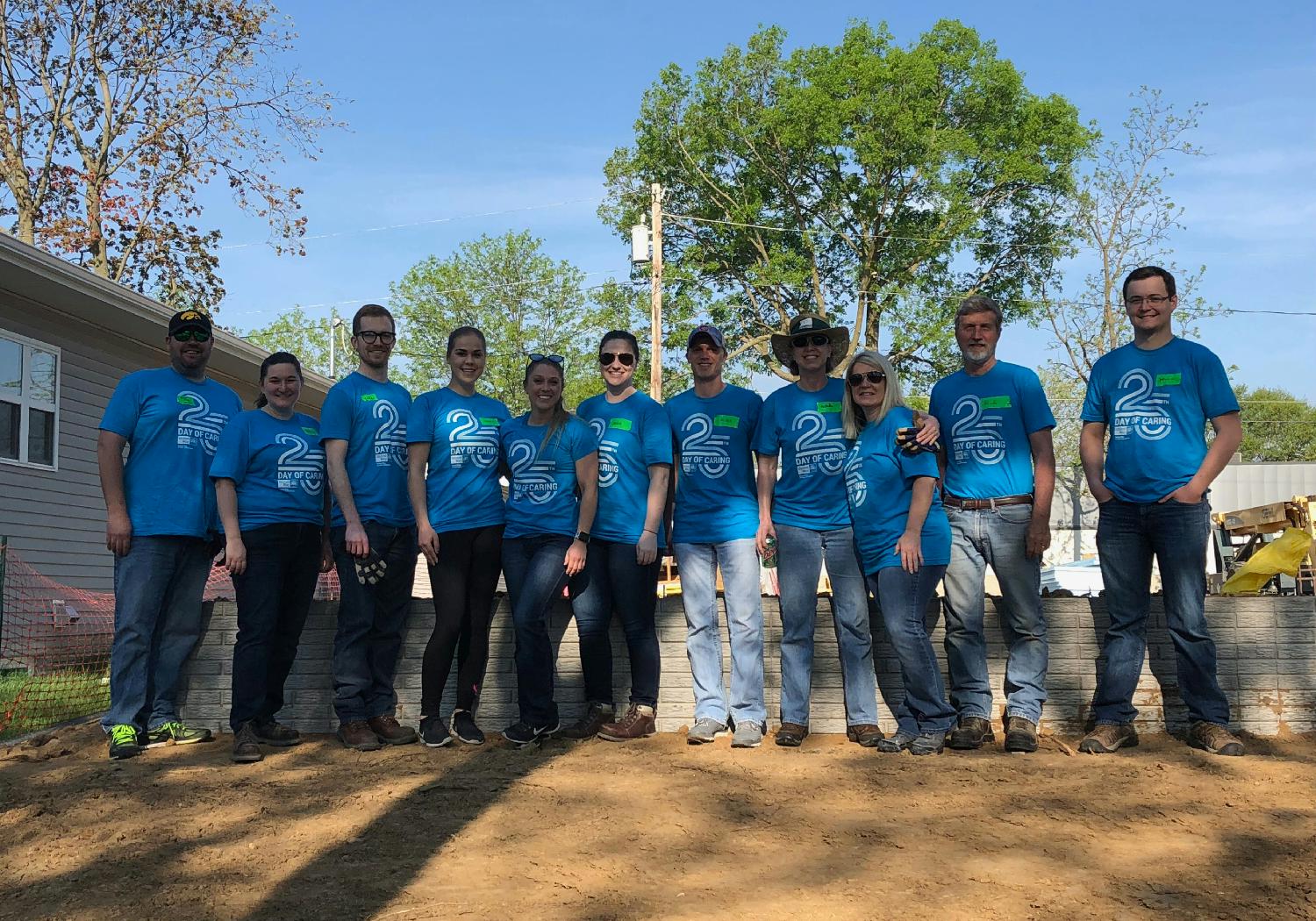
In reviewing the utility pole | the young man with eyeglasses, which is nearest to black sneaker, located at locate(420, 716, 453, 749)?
the young man with eyeglasses

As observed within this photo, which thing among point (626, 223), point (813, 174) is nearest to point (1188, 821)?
point (813, 174)

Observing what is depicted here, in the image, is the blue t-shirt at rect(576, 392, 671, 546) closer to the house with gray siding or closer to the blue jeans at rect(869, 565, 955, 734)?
the blue jeans at rect(869, 565, 955, 734)

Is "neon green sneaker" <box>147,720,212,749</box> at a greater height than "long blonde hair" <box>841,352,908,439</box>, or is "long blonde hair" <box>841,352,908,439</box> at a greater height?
"long blonde hair" <box>841,352,908,439</box>

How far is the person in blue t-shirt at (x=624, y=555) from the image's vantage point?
5621mm

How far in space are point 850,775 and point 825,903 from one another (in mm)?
1577

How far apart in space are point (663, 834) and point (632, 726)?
5.36 feet

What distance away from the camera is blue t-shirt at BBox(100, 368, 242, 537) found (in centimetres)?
548

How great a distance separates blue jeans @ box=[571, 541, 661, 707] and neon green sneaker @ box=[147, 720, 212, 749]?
1983 millimetres

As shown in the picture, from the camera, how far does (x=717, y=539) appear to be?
5609 mm

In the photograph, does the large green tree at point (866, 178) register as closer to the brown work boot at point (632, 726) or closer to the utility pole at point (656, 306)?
the utility pole at point (656, 306)

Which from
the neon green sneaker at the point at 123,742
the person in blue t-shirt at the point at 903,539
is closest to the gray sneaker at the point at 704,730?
the person in blue t-shirt at the point at 903,539

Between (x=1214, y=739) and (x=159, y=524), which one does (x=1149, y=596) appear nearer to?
(x=1214, y=739)

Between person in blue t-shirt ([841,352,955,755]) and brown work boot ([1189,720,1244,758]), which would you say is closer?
brown work boot ([1189,720,1244,758])

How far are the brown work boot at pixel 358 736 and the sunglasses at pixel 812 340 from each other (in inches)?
111
